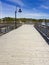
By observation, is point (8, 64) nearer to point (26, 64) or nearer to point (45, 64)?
point (26, 64)

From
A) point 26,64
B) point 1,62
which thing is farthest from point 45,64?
point 1,62

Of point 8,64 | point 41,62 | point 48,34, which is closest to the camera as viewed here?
point 8,64

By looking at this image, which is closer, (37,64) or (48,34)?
(37,64)

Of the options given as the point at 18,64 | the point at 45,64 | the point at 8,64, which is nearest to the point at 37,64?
the point at 45,64

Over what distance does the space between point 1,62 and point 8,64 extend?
1.58 feet

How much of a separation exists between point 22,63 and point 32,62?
18.5 inches

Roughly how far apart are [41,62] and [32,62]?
39cm

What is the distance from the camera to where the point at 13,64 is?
21.8 ft

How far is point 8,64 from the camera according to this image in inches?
260

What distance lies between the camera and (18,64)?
6.68 m

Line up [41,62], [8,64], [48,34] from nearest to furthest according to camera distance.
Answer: [8,64] < [41,62] < [48,34]

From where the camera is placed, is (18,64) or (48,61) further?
(48,61)

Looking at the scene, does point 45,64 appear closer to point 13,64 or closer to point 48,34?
point 13,64

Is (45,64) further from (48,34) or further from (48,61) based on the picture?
(48,34)
